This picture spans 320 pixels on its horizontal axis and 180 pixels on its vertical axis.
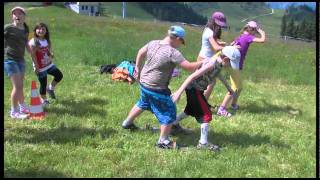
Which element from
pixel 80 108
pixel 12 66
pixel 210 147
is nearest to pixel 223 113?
pixel 210 147

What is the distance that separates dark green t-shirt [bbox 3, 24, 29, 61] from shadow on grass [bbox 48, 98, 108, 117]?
1394mm

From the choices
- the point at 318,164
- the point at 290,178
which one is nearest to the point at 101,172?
the point at 290,178

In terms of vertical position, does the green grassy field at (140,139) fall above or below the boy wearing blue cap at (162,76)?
below

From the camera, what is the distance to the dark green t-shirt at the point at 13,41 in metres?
8.77

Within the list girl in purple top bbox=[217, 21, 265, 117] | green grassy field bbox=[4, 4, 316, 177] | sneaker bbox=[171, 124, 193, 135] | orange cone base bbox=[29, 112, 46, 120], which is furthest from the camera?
girl in purple top bbox=[217, 21, 265, 117]

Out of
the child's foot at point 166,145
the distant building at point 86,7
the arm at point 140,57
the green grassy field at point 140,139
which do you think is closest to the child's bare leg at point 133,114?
the green grassy field at point 140,139

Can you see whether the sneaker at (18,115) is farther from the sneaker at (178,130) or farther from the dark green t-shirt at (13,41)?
the sneaker at (178,130)

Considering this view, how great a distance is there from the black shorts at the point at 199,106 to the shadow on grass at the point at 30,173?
7.81 ft

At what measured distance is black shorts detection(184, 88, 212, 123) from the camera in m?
7.64

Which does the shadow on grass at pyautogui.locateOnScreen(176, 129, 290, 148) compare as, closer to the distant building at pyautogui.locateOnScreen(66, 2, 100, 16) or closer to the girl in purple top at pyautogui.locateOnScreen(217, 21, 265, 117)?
the girl in purple top at pyautogui.locateOnScreen(217, 21, 265, 117)

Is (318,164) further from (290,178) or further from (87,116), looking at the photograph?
(87,116)

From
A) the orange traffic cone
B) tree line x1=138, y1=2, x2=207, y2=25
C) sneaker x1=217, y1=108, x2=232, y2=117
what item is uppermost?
the orange traffic cone

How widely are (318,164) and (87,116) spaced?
439 centimetres

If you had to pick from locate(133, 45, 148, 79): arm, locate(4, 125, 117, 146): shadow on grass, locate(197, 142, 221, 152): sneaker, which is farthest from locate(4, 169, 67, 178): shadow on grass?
locate(133, 45, 148, 79): arm
